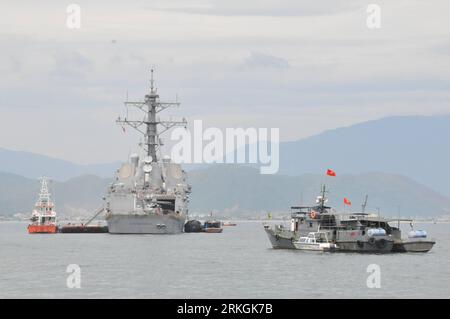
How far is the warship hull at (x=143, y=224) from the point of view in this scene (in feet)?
560

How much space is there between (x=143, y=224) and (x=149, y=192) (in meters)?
12.1

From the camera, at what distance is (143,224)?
170 m

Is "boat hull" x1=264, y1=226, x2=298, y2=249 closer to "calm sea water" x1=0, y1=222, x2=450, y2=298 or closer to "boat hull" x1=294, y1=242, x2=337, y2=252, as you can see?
"calm sea water" x1=0, y1=222, x2=450, y2=298

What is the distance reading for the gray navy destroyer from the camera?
6806 inches

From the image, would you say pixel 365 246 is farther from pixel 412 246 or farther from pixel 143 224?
pixel 143 224

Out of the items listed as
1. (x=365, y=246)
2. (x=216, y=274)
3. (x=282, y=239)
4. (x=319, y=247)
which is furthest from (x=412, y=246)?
(x=216, y=274)

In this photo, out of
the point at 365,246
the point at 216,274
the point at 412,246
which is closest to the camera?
the point at 216,274

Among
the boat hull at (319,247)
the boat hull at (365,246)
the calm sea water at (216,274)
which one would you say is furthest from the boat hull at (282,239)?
the boat hull at (365,246)

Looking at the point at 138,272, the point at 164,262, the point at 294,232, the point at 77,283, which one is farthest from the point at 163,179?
the point at 77,283

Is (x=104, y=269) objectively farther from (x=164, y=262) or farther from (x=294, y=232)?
(x=294, y=232)

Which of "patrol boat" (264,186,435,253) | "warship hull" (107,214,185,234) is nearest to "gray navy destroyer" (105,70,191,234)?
"warship hull" (107,214,185,234)

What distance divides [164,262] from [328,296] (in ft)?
110

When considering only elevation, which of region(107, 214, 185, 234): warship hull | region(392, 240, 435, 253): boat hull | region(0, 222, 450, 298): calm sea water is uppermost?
region(107, 214, 185, 234): warship hull

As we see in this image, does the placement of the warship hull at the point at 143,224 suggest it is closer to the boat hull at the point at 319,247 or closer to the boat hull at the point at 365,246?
the boat hull at the point at 319,247
